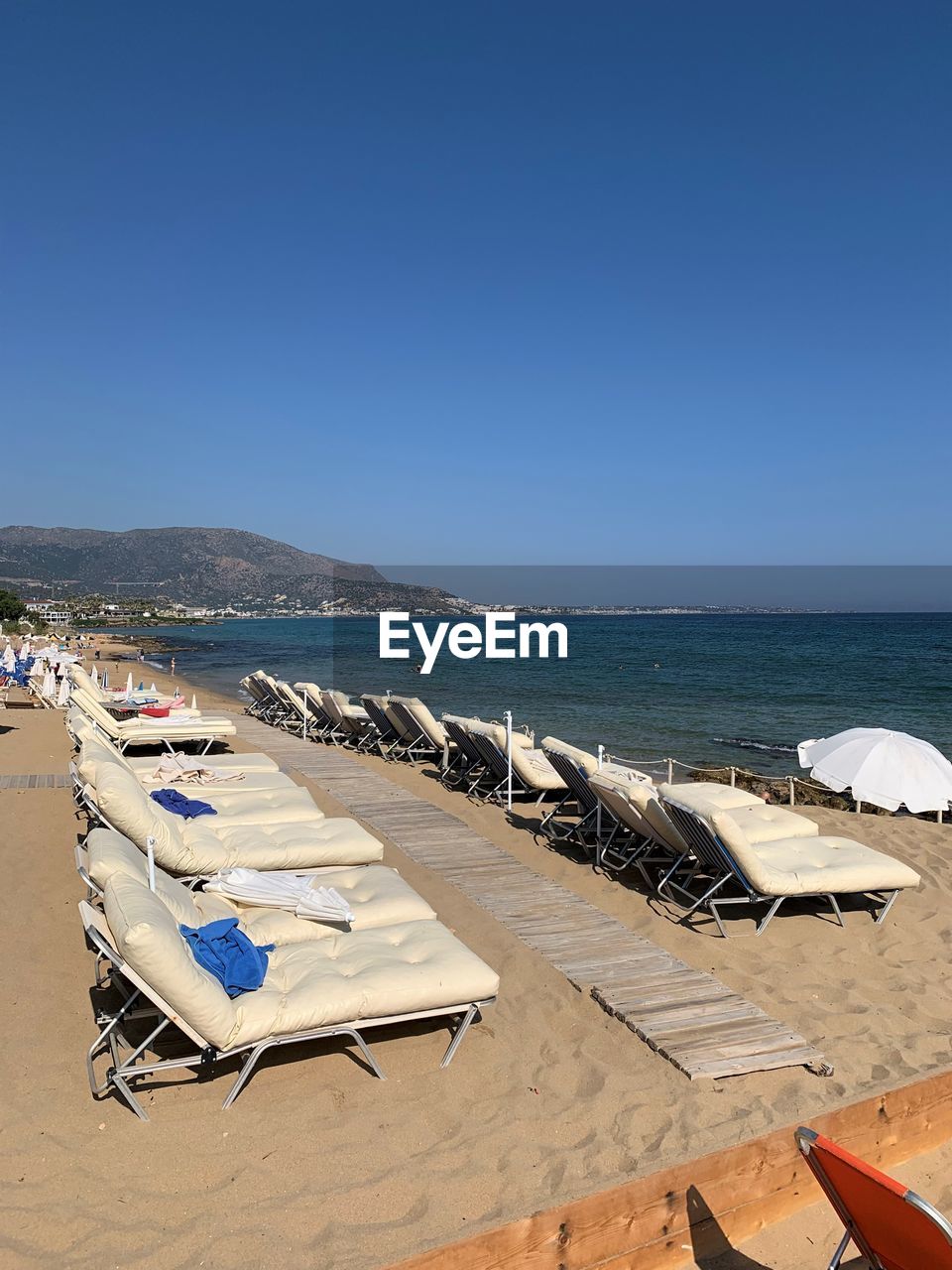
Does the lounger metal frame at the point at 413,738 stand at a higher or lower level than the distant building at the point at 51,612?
higher

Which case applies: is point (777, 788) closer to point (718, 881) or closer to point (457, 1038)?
point (718, 881)

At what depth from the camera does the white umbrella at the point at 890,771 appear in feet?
23.1

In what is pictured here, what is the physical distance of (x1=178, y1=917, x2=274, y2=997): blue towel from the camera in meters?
3.77

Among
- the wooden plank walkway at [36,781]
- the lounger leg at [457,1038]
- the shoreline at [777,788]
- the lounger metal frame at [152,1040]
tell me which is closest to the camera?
the lounger metal frame at [152,1040]

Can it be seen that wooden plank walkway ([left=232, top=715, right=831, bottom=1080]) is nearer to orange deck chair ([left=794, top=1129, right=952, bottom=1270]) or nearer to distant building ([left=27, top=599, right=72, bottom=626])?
orange deck chair ([left=794, top=1129, right=952, bottom=1270])

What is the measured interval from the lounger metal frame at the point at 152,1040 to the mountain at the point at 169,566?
10582cm

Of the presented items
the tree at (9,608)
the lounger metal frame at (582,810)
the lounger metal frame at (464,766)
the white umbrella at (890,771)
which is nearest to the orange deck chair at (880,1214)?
the lounger metal frame at (582,810)

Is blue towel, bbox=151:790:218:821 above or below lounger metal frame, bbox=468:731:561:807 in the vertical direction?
above

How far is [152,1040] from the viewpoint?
3.71 m

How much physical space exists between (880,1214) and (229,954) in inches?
106

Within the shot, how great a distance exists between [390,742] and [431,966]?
30.2 ft

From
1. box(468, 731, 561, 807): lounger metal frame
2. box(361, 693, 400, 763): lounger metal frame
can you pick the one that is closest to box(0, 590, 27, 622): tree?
box(361, 693, 400, 763): lounger metal frame

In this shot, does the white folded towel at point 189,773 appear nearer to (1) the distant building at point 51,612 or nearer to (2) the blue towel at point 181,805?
(2) the blue towel at point 181,805

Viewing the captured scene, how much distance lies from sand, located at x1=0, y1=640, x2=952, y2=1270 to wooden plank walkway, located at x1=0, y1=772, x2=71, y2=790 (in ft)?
13.2
